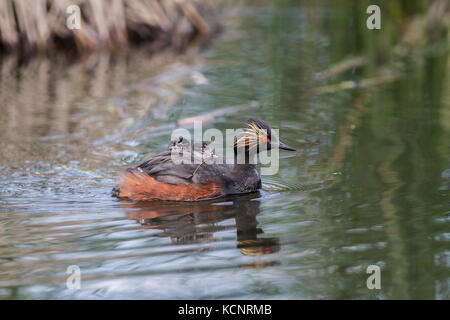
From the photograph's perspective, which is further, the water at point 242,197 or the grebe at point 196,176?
the grebe at point 196,176

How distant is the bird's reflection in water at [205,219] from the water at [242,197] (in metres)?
0.02

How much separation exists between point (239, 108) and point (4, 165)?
3.54m

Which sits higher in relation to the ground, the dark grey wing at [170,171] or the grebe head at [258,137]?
the grebe head at [258,137]

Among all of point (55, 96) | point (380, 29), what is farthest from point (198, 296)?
point (380, 29)

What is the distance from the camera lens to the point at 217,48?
50.1 feet

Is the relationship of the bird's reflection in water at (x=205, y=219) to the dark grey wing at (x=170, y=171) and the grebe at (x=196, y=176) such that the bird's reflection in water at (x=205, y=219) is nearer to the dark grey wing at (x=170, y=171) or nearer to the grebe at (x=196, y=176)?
the grebe at (x=196, y=176)

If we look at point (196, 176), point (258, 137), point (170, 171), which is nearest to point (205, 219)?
point (196, 176)

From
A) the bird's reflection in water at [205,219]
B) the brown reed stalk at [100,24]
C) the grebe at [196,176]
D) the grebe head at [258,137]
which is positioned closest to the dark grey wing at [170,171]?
the grebe at [196,176]

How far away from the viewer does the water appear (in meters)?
5.16

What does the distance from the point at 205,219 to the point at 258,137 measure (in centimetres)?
131

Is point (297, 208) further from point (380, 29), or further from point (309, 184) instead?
point (380, 29)

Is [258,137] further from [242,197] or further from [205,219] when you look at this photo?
[205,219]

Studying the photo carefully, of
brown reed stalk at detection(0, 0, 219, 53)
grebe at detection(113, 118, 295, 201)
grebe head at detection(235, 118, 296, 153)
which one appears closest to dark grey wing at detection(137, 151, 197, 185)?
grebe at detection(113, 118, 295, 201)

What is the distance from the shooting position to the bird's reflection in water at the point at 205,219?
19.2 ft
